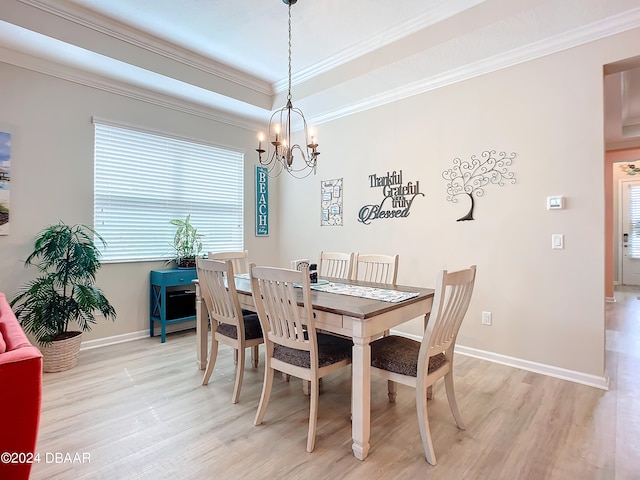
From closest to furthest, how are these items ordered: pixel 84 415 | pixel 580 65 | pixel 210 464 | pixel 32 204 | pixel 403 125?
pixel 210 464 < pixel 84 415 < pixel 580 65 < pixel 32 204 < pixel 403 125

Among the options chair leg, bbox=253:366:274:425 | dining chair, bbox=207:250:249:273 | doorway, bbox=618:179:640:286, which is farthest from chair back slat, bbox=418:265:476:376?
doorway, bbox=618:179:640:286

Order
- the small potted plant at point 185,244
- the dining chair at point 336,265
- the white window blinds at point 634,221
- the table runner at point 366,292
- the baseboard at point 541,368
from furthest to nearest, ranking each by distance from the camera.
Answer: the white window blinds at point 634,221
the small potted plant at point 185,244
the dining chair at point 336,265
the baseboard at point 541,368
the table runner at point 366,292

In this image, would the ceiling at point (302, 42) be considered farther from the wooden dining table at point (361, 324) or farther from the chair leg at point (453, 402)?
the chair leg at point (453, 402)

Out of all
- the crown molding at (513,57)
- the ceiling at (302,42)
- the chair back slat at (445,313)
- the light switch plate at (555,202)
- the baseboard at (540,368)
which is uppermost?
the ceiling at (302,42)

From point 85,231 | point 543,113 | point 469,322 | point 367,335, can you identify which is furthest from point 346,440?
point 85,231

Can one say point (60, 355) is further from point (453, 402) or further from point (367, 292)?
point (453, 402)

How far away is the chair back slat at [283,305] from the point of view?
1.88 meters

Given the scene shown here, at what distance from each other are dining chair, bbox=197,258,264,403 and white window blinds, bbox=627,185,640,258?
840 cm

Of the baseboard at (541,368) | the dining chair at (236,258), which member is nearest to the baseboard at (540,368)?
the baseboard at (541,368)

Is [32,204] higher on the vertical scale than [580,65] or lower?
lower

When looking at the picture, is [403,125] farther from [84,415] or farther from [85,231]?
[84,415]

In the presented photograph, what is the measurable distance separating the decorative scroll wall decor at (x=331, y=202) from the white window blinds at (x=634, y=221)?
682 centimetres

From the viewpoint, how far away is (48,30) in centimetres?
276

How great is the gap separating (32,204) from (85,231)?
48 cm
